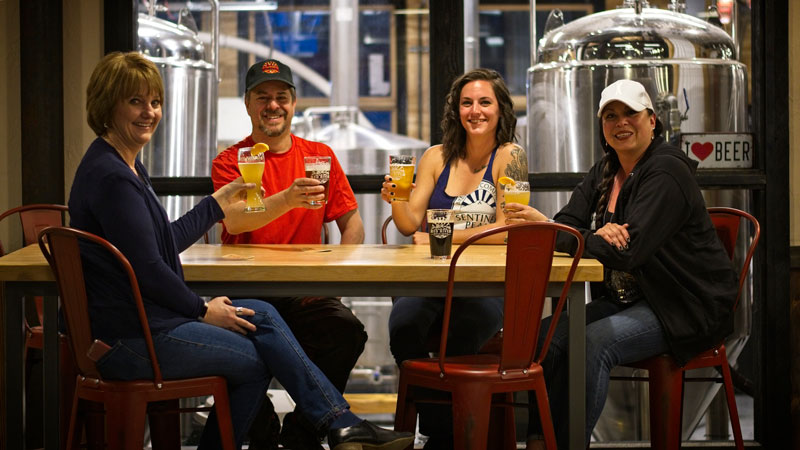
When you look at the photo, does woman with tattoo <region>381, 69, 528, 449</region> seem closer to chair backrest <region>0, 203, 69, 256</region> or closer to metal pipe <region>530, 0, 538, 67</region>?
metal pipe <region>530, 0, 538, 67</region>

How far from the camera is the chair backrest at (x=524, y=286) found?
2.68 metres

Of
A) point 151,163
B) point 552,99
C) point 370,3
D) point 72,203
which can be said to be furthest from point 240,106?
point 72,203

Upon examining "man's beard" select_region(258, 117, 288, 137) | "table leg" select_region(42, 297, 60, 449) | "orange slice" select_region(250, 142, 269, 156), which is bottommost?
"table leg" select_region(42, 297, 60, 449)

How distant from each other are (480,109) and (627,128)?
660mm

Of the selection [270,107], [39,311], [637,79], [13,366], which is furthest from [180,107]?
[637,79]

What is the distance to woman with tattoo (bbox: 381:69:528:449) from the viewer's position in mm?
3406

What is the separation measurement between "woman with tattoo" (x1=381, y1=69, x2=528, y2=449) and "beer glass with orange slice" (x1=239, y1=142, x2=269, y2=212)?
18.9 inches

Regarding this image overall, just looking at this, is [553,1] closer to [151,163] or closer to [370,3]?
[370,3]

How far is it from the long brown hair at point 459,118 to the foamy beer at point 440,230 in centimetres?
92

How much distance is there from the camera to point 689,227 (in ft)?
10.4

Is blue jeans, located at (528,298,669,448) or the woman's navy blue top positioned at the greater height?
the woman's navy blue top

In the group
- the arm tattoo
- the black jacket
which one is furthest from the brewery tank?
the black jacket

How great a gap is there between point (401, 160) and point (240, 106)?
11.5ft

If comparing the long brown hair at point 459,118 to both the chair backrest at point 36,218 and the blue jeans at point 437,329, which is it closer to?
the blue jeans at point 437,329
